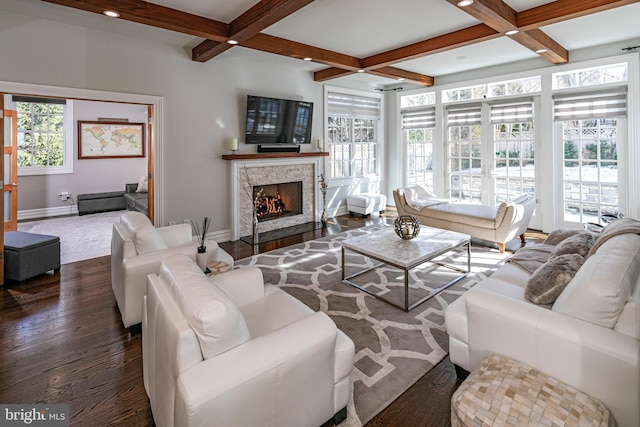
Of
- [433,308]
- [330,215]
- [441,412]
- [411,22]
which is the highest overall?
[411,22]

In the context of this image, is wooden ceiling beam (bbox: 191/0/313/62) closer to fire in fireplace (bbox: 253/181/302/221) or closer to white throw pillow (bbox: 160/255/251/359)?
white throw pillow (bbox: 160/255/251/359)

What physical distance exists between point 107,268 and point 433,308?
3.77 meters

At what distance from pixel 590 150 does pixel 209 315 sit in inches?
239

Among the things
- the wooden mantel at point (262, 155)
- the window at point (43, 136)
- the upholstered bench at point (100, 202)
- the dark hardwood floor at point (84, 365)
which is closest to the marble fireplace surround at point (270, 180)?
the wooden mantel at point (262, 155)

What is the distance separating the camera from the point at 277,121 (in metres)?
5.71

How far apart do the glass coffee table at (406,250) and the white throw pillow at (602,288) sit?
4.36 ft

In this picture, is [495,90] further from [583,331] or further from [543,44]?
[583,331]

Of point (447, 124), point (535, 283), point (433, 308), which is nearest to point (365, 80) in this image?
point (447, 124)

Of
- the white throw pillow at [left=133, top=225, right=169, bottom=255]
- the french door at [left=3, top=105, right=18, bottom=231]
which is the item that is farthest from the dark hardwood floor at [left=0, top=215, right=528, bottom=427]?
the french door at [left=3, top=105, right=18, bottom=231]

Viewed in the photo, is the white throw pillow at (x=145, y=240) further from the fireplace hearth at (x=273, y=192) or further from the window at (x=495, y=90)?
the window at (x=495, y=90)

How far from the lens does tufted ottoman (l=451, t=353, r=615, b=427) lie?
1388mm

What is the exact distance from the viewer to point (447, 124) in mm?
6848

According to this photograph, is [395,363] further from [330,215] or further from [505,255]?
[330,215]

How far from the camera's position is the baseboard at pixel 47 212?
270 inches
